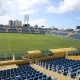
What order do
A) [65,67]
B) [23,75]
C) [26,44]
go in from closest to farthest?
[23,75] < [65,67] < [26,44]

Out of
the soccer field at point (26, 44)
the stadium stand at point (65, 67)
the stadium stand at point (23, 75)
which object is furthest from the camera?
the soccer field at point (26, 44)

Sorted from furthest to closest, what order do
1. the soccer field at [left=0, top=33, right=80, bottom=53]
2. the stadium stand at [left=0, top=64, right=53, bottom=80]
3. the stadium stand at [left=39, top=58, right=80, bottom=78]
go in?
the soccer field at [left=0, top=33, right=80, bottom=53] < the stadium stand at [left=39, top=58, right=80, bottom=78] < the stadium stand at [left=0, top=64, right=53, bottom=80]

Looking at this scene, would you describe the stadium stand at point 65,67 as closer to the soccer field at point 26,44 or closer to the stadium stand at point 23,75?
the stadium stand at point 23,75

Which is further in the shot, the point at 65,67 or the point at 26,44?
the point at 26,44

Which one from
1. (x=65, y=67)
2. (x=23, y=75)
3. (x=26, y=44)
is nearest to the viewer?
(x=23, y=75)

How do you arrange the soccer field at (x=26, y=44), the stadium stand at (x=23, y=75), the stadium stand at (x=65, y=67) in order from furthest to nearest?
1. the soccer field at (x=26, y=44)
2. the stadium stand at (x=65, y=67)
3. the stadium stand at (x=23, y=75)

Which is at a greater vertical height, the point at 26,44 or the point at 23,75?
the point at 23,75

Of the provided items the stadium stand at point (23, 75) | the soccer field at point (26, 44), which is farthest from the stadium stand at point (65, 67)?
the soccer field at point (26, 44)

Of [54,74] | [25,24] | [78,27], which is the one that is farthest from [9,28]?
[54,74]

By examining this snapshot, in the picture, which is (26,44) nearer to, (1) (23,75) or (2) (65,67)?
(2) (65,67)

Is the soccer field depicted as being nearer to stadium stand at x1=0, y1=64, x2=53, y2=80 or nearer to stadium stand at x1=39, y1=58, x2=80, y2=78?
stadium stand at x1=39, y1=58, x2=80, y2=78

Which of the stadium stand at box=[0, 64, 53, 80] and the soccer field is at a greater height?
the stadium stand at box=[0, 64, 53, 80]

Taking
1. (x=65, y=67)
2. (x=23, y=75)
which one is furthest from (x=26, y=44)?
(x=23, y=75)

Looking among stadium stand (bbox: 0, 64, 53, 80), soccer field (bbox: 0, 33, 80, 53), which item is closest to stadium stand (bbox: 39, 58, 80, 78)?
stadium stand (bbox: 0, 64, 53, 80)
